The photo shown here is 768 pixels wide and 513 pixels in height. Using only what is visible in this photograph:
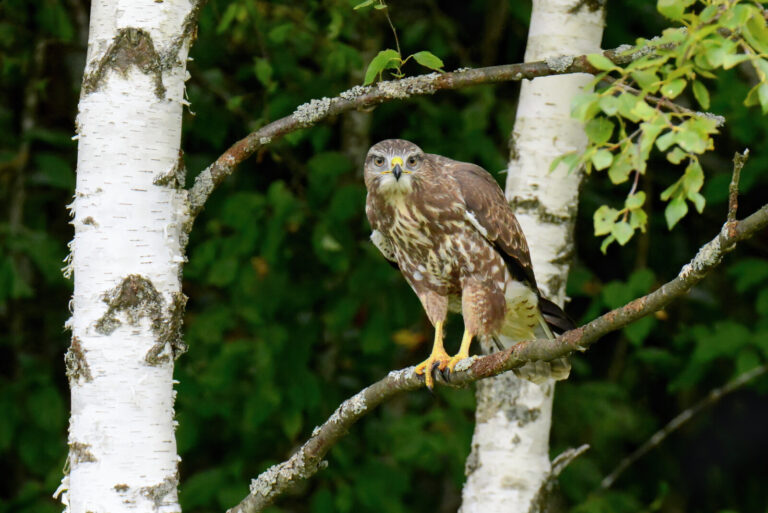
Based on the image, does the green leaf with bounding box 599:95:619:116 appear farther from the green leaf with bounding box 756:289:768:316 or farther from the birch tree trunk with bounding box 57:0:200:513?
the green leaf with bounding box 756:289:768:316

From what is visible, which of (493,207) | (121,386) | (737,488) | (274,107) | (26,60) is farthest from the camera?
(737,488)

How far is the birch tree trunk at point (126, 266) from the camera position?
7.54 ft

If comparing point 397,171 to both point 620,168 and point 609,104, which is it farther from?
point 609,104

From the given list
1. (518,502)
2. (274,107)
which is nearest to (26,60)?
(274,107)

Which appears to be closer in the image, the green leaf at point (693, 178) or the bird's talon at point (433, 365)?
the green leaf at point (693, 178)

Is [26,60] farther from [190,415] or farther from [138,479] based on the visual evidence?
[138,479]

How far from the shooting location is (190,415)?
177 inches

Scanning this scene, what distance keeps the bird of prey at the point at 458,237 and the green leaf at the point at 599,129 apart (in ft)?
2.91

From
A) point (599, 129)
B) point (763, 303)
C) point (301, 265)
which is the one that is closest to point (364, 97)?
point (599, 129)

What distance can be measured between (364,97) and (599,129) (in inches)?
23.4

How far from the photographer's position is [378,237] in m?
3.44

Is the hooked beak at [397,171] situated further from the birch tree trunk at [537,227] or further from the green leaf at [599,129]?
the green leaf at [599,129]

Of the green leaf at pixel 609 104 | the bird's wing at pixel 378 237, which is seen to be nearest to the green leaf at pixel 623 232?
the green leaf at pixel 609 104

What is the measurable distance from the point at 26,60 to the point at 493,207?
8.12 ft
